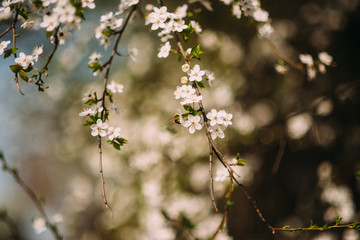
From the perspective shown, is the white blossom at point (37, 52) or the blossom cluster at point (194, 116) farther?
the white blossom at point (37, 52)

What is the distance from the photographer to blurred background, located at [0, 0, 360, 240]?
3.01m

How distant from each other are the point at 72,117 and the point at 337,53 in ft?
17.2

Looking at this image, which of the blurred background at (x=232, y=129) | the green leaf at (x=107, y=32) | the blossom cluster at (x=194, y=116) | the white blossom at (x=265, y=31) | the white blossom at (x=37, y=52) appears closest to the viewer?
the blossom cluster at (x=194, y=116)

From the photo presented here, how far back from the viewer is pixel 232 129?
3.62 meters

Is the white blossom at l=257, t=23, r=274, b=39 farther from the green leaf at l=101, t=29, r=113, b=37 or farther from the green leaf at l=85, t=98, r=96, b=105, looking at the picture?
the green leaf at l=85, t=98, r=96, b=105

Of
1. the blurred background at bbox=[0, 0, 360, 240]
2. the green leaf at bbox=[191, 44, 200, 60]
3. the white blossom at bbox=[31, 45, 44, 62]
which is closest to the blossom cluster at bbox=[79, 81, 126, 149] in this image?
the white blossom at bbox=[31, 45, 44, 62]

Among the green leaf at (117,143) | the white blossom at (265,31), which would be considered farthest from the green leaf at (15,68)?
the white blossom at (265,31)

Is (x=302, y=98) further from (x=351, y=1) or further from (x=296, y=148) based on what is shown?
(x=351, y=1)

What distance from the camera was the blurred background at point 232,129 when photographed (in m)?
3.01

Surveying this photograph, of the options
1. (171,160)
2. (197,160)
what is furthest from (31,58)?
(197,160)

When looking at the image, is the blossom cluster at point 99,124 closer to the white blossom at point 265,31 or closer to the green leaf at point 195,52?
the green leaf at point 195,52

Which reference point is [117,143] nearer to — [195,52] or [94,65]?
[94,65]

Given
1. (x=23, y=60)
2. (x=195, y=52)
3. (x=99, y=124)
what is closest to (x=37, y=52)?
(x=23, y=60)

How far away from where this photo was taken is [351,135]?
11.4 feet
